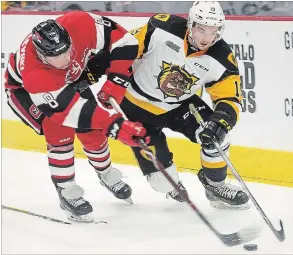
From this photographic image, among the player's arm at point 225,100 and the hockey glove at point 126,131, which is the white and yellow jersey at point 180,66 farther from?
the hockey glove at point 126,131

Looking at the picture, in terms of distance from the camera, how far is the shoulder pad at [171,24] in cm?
310

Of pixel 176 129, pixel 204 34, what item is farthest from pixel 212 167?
pixel 204 34

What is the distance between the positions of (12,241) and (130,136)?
65 cm

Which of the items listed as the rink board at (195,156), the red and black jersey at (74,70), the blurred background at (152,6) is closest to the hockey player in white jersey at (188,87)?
the red and black jersey at (74,70)

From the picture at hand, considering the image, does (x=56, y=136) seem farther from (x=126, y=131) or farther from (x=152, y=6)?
(x=152, y=6)

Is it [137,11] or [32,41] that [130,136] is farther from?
[137,11]

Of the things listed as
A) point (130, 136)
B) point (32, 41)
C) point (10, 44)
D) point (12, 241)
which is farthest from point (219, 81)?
point (10, 44)

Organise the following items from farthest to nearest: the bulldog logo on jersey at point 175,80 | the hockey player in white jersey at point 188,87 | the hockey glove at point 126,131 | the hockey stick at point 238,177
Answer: the bulldog logo on jersey at point 175,80, the hockey player in white jersey at point 188,87, the hockey stick at point 238,177, the hockey glove at point 126,131

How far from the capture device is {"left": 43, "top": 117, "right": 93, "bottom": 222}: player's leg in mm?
3121

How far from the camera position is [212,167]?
3.19m

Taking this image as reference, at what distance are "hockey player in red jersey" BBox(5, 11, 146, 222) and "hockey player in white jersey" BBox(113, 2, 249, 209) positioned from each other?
0.49ft

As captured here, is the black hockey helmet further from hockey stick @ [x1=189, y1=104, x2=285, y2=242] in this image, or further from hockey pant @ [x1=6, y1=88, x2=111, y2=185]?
hockey stick @ [x1=189, y1=104, x2=285, y2=242]

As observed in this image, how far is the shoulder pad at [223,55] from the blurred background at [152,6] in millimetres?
655

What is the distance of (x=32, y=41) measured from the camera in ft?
9.51
